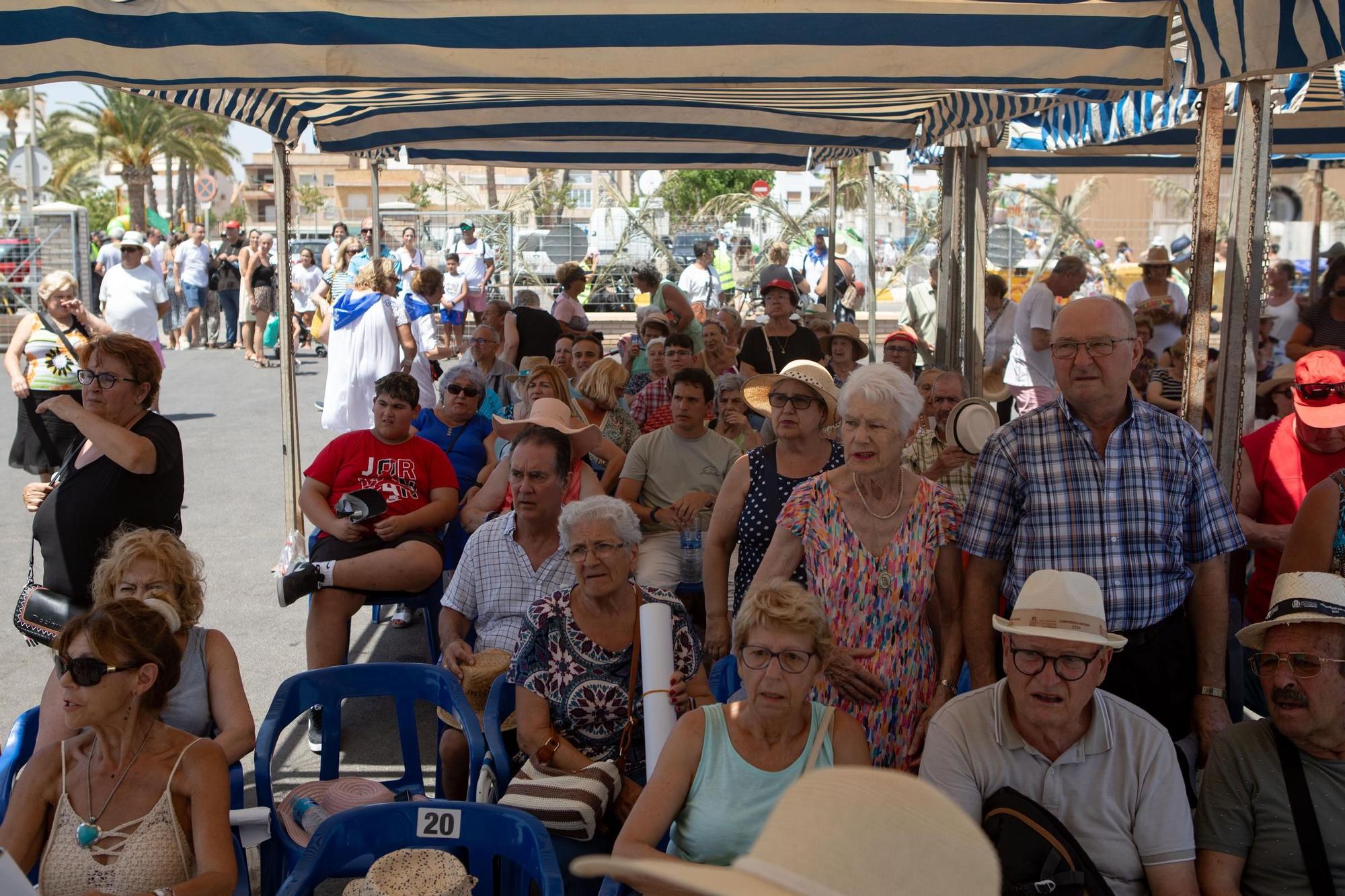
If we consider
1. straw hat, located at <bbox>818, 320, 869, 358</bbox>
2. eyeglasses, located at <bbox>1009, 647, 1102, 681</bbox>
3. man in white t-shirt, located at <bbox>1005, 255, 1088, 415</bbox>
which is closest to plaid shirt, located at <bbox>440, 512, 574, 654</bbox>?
eyeglasses, located at <bbox>1009, 647, 1102, 681</bbox>

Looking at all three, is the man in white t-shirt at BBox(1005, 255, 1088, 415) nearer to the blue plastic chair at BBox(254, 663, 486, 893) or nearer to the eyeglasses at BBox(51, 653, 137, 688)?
the blue plastic chair at BBox(254, 663, 486, 893)

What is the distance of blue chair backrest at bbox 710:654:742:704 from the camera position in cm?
361

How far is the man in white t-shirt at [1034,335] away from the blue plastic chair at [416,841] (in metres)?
6.12

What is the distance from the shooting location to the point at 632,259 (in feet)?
68.1

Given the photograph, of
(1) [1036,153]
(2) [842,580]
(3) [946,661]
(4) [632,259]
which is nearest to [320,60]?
(2) [842,580]

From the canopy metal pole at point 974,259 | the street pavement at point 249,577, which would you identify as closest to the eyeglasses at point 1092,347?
the street pavement at point 249,577

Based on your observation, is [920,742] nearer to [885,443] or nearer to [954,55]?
[885,443]

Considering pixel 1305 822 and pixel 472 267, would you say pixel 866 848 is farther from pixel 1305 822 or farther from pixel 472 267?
pixel 472 267

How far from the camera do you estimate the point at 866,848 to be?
1018 millimetres

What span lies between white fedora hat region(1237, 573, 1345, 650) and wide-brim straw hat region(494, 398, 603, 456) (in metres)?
2.45

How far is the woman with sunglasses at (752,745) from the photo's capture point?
2723 mm

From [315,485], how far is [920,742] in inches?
110

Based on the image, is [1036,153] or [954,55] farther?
[1036,153]

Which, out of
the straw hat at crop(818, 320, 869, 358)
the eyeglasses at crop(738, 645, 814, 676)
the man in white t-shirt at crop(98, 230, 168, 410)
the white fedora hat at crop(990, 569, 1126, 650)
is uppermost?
the man in white t-shirt at crop(98, 230, 168, 410)
